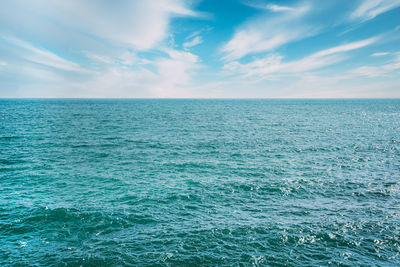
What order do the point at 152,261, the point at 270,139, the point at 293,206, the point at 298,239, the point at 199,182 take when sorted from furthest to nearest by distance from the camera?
the point at 270,139, the point at 199,182, the point at 293,206, the point at 298,239, the point at 152,261

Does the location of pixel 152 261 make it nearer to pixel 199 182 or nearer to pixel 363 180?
pixel 199 182

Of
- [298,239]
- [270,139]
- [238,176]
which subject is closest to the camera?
[298,239]

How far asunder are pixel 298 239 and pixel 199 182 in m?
16.3

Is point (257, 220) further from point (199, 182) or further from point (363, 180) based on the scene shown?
point (363, 180)

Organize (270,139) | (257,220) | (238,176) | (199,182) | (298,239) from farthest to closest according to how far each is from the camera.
Answer: (270,139) < (238,176) < (199,182) < (257,220) < (298,239)

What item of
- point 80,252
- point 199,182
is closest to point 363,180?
point 199,182

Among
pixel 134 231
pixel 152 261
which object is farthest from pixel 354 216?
pixel 134 231

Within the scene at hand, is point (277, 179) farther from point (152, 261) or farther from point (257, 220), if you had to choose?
point (152, 261)

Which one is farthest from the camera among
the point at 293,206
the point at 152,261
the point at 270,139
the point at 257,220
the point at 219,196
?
the point at 270,139

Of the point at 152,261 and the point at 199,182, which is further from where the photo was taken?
the point at 199,182

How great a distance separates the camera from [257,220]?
24375 mm

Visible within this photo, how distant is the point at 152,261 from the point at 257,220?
11891 millimetres

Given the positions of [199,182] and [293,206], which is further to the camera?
[199,182]

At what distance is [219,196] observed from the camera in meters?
29.9
